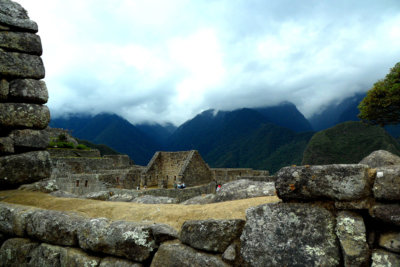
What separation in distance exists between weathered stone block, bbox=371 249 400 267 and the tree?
2012 centimetres

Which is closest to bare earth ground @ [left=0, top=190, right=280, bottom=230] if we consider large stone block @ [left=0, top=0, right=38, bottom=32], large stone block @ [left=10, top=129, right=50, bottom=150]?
large stone block @ [left=10, top=129, right=50, bottom=150]

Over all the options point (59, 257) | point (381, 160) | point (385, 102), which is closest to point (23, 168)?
point (59, 257)

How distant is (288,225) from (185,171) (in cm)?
1983

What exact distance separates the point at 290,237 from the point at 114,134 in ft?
427

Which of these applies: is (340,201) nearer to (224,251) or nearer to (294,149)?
(224,251)

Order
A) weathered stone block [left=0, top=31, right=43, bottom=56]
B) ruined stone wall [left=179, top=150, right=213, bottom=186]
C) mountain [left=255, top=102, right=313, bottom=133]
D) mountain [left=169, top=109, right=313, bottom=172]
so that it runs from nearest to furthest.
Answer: weathered stone block [left=0, top=31, right=43, bottom=56] < ruined stone wall [left=179, top=150, right=213, bottom=186] < mountain [left=169, top=109, right=313, bottom=172] < mountain [left=255, top=102, right=313, bottom=133]

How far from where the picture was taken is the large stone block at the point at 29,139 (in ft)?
22.2

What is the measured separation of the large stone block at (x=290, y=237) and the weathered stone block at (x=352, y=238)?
0.26 feet

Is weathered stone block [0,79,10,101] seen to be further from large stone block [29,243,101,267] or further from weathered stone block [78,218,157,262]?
weathered stone block [78,218,157,262]

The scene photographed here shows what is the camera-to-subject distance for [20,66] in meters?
7.04

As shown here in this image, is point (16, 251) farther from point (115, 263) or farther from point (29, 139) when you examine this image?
point (29, 139)

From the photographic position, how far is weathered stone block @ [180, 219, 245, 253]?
3.05 meters

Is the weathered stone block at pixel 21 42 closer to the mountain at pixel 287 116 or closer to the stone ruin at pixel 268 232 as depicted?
the stone ruin at pixel 268 232

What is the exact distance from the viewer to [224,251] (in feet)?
9.95
